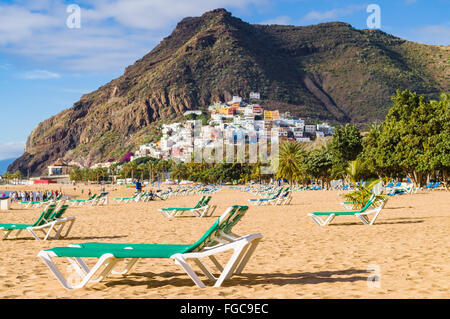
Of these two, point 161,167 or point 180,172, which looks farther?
point 161,167

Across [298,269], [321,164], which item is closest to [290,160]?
[321,164]

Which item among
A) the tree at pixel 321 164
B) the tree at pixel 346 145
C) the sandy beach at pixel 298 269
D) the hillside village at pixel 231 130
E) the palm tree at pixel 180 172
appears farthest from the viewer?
the hillside village at pixel 231 130

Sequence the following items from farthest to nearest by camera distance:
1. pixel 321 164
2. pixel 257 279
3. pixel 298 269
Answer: pixel 321 164 → pixel 298 269 → pixel 257 279

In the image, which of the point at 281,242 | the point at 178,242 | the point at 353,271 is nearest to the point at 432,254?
the point at 353,271

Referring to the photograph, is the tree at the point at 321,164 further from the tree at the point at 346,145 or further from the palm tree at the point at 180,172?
the palm tree at the point at 180,172

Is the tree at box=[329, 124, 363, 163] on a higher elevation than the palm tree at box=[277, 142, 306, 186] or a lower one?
higher

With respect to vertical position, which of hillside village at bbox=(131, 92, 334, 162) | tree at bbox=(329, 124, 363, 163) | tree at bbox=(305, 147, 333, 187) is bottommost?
tree at bbox=(305, 147, 333, 187)

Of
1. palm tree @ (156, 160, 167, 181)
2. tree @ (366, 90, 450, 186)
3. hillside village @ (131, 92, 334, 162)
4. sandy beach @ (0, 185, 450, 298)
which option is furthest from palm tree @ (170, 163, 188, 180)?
sandy beach @ (0, 185, 450, 298)

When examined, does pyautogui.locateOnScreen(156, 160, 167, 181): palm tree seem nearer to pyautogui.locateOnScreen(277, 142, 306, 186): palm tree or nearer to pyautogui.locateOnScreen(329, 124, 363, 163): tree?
pyautogui.locateOnScreen(277, 142, 306, 186): palm tree

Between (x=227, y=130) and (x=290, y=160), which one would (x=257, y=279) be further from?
(x=227, y=130)

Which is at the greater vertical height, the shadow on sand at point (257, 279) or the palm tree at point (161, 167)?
the shadow on sand at point (257, 279)

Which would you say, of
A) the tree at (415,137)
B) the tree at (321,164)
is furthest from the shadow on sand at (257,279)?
the tree at (321,164)

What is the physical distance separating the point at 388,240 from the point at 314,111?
641 feet

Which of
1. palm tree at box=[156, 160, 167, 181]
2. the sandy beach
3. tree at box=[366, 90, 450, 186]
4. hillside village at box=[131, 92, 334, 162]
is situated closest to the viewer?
the sandy beach
